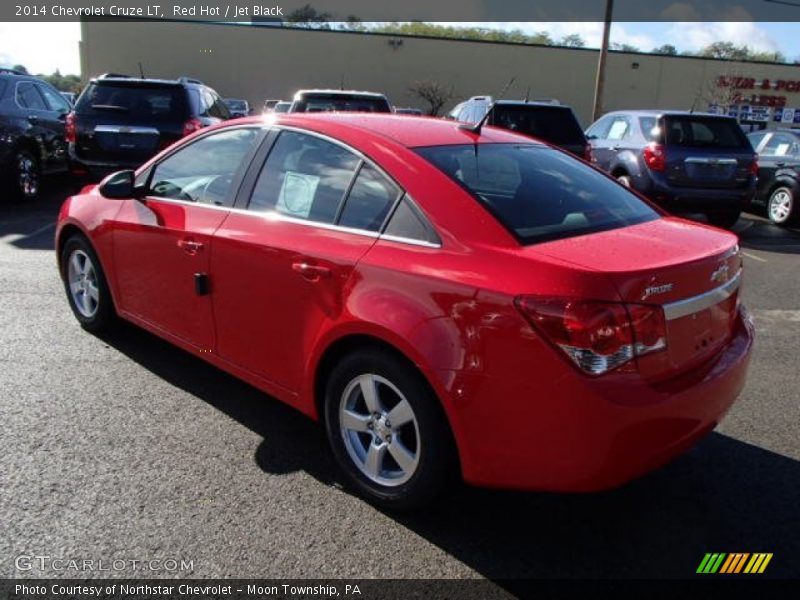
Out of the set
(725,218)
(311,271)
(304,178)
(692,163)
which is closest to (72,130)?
(304,178)

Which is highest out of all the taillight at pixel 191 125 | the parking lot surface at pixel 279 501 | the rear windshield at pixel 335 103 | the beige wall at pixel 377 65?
the beige wall at pixel 377 65

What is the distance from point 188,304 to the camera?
3.68 meters

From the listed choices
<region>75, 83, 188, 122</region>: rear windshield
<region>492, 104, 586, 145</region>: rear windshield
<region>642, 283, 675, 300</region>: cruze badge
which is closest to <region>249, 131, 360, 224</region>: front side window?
<region>642, 283, 675, 300</region>: cruze badge

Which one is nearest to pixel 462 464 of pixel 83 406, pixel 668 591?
pixel 668 591

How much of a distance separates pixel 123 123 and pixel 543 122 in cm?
585

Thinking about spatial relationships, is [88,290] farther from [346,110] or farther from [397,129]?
[346,110]

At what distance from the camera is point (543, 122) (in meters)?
9.83

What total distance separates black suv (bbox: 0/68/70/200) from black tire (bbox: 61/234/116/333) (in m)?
5.45

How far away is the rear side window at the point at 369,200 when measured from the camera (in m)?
2.84

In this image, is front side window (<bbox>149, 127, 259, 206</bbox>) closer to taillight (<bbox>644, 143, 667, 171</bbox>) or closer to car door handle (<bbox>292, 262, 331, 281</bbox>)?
car door handle (<bbox>292, 262, 331, 281</bbox>)

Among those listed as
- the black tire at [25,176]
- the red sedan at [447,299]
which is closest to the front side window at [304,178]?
the red sedan at [447,299]

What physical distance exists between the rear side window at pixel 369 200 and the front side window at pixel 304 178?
0.06 meters

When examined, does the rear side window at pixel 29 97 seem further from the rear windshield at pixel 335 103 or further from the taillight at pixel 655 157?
the taillight at pixel 655 157

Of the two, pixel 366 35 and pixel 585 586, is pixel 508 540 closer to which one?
pixel 585 586
